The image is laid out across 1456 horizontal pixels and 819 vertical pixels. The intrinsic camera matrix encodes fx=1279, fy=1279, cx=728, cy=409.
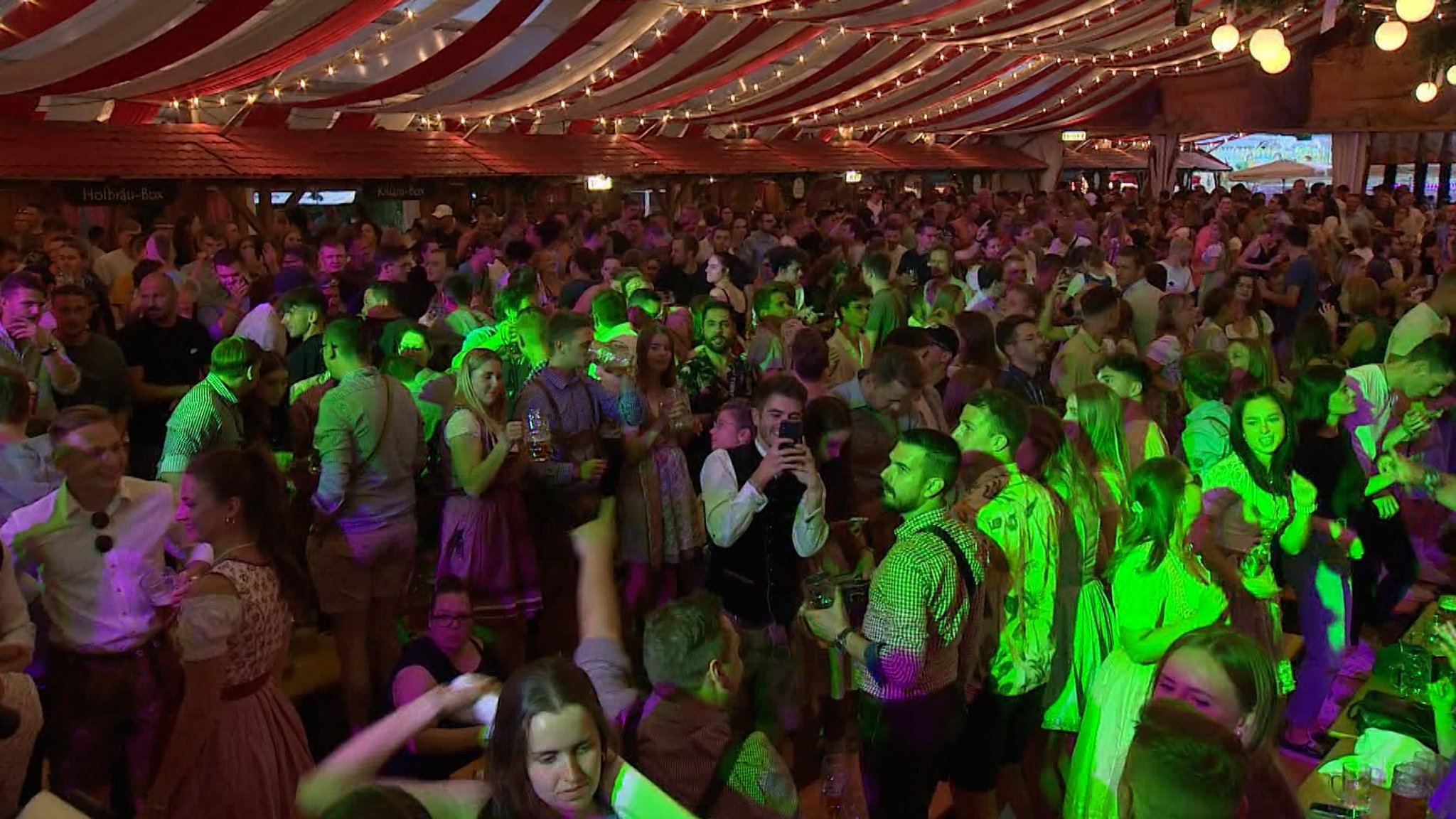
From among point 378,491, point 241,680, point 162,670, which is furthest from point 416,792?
point 378,491

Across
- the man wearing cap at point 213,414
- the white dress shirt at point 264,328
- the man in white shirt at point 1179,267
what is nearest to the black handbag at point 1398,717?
the man wearing cap at point 213,414

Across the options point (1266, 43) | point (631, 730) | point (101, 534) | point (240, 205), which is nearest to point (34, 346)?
point (101, 534)

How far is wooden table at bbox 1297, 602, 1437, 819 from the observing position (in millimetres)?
2570

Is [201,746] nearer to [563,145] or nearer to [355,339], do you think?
[355,339]

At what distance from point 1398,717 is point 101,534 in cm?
287

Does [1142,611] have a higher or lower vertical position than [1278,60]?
lower

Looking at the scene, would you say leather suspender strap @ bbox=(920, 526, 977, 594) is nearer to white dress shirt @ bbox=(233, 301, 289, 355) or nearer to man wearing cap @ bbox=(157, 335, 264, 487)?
man wearing cap @ bbox=(157, 335, 264, 487)

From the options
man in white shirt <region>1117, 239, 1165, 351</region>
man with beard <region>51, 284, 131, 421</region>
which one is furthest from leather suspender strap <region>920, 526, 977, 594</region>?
man in white shirt <region>1117, 239, 1165, 351</region>

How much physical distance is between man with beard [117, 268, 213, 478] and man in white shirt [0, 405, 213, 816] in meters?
1.76

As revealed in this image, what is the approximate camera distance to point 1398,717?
282cm

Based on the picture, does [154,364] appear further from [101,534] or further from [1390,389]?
[1390,389]

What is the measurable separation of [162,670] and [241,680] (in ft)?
2.04

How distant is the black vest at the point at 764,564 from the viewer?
11.1ft

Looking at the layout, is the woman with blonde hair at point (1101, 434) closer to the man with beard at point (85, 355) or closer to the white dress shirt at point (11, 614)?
the white dress shirt at point (11, 614)
